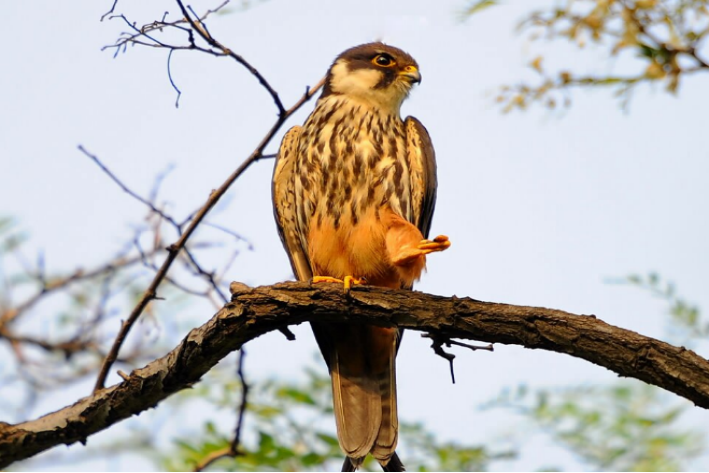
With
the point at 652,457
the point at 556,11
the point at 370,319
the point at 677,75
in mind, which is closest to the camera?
the point at 370,319

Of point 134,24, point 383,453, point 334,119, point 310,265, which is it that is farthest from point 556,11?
point 383,453

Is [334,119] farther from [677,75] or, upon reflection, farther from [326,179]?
[677,75]

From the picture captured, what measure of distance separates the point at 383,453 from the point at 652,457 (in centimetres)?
165

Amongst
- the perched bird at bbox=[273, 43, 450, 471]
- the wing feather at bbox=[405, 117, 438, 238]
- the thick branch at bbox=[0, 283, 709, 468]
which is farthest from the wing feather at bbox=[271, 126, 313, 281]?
the thick branch at bbox=[0, 283, 709, 468]

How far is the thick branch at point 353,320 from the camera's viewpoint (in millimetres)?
2791

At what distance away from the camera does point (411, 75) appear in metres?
4.45

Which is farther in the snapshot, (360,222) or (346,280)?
(360,222)

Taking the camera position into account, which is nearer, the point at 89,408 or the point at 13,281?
the point at 89,408

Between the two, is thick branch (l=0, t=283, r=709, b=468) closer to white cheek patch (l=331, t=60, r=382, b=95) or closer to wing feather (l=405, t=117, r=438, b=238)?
wing feather (l=405, t=117, r=438, b=238)

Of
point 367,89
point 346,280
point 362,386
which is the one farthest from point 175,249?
point 367,89

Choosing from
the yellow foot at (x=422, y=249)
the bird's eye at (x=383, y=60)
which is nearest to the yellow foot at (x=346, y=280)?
the yellow foot at (x=422, y=249)

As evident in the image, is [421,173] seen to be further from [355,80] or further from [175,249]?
[175,249]

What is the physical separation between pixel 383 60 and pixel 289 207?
3.42 feet

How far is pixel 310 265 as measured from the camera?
4.16m
